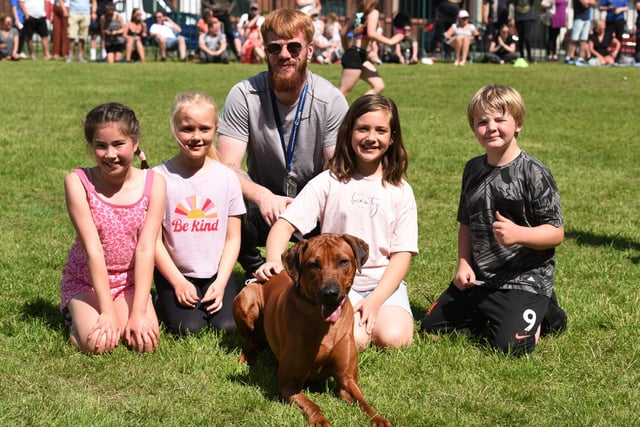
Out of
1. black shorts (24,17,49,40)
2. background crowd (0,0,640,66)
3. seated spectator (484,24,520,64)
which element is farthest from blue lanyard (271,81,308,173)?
seated spectator (484,24,520,64)

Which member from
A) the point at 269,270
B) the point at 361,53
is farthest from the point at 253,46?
the point at 269,270

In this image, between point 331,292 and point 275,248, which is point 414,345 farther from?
point 331,292

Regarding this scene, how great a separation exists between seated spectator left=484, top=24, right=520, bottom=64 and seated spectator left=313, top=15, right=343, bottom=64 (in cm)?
444

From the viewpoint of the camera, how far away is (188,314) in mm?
5055

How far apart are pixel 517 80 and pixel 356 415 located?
16.6 metres

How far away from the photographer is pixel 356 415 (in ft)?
12.8

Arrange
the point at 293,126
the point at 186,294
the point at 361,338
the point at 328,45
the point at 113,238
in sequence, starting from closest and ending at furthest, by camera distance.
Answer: the point at 361,338, the point at 113,238, the point at 186,294, the point at 293,126, the point at 328,45

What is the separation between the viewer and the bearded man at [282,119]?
5574mm

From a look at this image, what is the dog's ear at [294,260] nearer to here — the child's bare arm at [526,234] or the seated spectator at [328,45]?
the child's bare arm at [526,234]

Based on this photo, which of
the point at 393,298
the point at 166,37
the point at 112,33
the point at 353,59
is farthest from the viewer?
the point at 166,37

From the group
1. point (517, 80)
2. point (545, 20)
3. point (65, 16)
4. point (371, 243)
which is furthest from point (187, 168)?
point (545, 20)

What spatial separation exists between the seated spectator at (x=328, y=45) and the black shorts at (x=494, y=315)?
1987 cm

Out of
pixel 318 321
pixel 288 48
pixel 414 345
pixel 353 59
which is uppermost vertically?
pixel 353 59

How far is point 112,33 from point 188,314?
20134 millimetres
